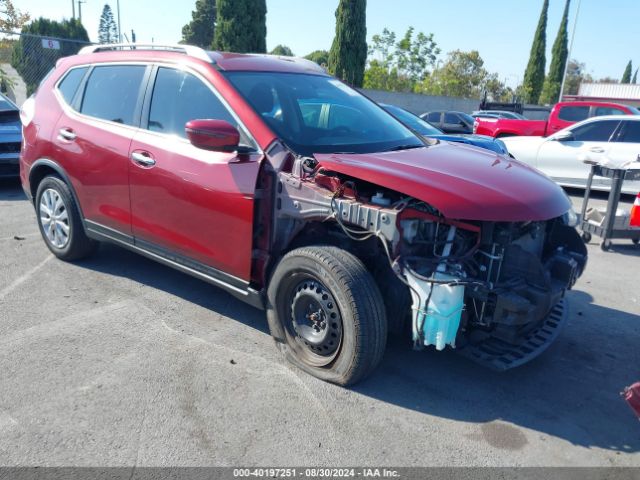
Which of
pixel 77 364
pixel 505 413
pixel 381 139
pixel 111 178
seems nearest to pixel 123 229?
pixel 111 178

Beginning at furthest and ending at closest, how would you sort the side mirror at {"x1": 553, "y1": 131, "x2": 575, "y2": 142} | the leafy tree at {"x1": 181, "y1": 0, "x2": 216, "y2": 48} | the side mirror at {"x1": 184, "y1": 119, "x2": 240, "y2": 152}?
the leafy tree at {"x1": 181, "y1": 0, "x2": 216, "y2": 48} → the side mirror at {"x1": 553, "y1": 131, "x2": 575, "y2": 142} → the side mirror at {"x1": 184, "y1": 119, "x2": 240, "y2": 152}

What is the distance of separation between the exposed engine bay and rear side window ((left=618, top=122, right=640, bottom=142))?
24.0 feet

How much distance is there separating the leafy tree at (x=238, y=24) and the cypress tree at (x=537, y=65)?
92.3 feet

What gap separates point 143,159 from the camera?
12.9 feet

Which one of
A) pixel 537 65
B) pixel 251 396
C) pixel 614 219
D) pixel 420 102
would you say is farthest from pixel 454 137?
pixel 537 65

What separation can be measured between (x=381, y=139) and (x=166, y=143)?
5.11ft

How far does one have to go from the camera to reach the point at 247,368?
3.43 m

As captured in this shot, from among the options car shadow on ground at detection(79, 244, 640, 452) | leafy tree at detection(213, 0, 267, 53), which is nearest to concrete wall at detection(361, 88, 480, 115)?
leafy tree at detection(213, 0, 267, 53)

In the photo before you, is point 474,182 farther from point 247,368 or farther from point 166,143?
point 166,143

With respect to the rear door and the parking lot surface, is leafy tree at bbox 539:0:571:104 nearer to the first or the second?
the rear door

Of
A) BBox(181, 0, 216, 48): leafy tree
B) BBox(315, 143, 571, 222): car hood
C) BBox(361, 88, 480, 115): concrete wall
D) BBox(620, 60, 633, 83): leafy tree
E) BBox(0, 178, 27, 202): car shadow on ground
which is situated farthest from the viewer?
BBox(620, 60, 633, 83): leafy tree

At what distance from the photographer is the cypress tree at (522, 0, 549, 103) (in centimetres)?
4422

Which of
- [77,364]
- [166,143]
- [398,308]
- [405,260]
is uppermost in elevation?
[166,143]

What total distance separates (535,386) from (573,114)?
1225 cm
